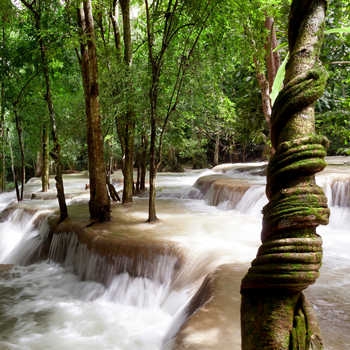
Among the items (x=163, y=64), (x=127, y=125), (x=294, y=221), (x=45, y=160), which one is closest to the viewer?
(x=294, y=221)

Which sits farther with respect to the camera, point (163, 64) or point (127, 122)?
point (127, 122)

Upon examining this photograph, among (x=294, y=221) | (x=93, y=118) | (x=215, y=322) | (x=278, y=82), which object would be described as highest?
(x=93, y=118)

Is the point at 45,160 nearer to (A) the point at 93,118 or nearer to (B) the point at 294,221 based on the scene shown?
(A) the point at 93,118

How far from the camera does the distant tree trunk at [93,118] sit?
7.90 meters

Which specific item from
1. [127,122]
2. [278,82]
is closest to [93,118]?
[127,122]

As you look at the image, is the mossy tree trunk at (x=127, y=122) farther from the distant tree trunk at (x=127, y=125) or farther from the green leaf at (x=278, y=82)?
the green leaf at (x=278, y=82)

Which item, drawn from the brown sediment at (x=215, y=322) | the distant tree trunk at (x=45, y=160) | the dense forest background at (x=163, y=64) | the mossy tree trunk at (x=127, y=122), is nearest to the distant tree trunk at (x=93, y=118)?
the dense forest background at (x=163, y=64)

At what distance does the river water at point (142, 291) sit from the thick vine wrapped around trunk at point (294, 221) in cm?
156

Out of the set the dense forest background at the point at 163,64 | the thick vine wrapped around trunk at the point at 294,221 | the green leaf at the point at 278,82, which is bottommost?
the thick vine wrapped around trunk at the point at 294,221

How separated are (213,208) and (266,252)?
986cm

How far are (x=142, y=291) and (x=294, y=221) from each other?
5.00m

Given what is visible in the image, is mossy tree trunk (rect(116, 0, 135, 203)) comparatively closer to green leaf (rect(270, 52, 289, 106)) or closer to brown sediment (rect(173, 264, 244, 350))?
brown sediment (rect(173, 264, 244, 350))

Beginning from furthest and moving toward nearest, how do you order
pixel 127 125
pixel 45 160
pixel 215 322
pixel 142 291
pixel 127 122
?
pixel 45 160 → pixel 127 125 → pixel 127 122 → pixel 142 291 → pixel 215 322

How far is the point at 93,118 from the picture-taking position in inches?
323
